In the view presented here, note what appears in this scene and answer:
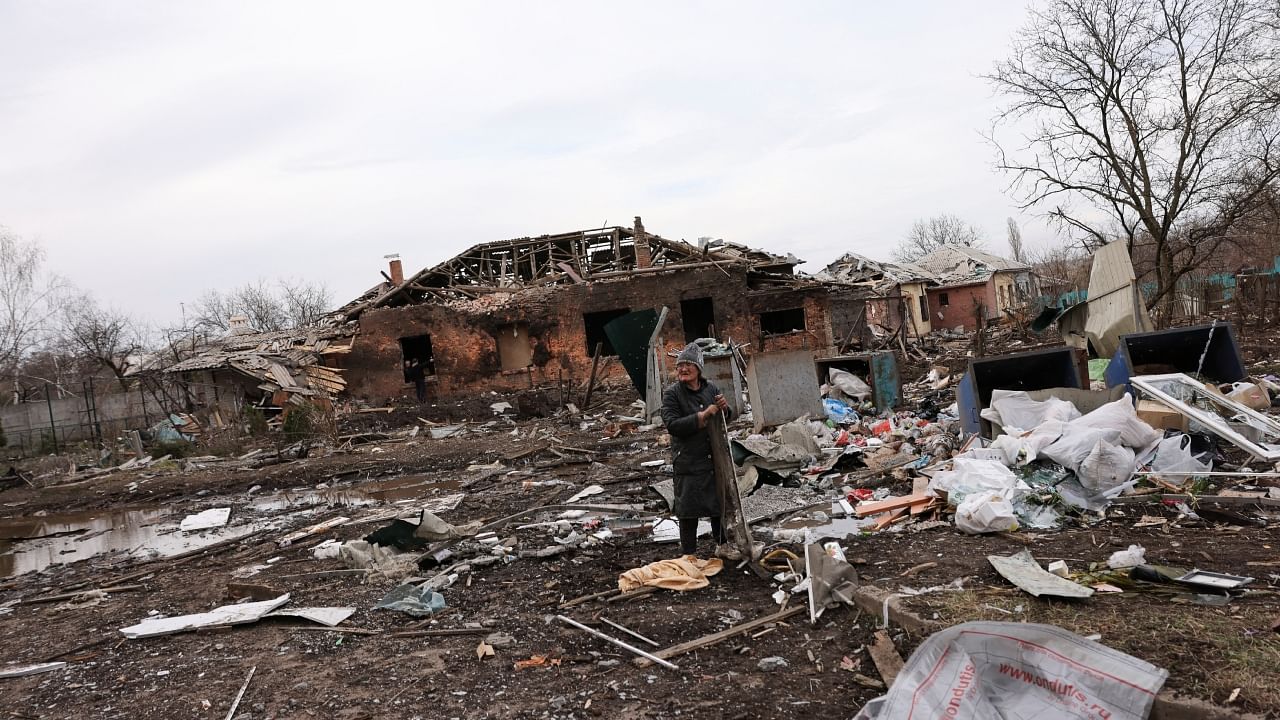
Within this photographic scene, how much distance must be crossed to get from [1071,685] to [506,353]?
21880 millimetres

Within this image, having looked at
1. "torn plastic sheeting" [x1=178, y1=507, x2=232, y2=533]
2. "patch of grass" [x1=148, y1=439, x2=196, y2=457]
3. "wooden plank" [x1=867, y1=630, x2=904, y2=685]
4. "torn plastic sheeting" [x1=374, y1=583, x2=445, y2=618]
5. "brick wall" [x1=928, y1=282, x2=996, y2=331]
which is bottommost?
"torn plastic sheeting" [x1=178, y1=507, x2=232, y2=533]

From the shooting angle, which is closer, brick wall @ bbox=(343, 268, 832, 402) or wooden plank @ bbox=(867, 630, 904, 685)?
wooden plank @ bbox=(867, 630, 904, 685)

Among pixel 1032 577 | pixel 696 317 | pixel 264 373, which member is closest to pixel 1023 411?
pixel 1032 577

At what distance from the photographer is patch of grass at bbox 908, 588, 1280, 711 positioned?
2.87m

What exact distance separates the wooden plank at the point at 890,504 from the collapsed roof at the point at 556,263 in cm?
1719

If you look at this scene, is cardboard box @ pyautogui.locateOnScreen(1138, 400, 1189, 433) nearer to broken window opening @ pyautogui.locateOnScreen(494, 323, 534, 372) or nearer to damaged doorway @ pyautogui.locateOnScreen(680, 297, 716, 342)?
damaged doorway @ pyautogui.locateOnScreen(680, 297, 716, 342)

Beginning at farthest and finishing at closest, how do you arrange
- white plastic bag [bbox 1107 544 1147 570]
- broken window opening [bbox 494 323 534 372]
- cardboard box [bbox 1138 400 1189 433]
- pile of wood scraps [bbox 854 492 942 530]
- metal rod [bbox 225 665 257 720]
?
broken window opening [bbox 494 323 534 372], cardboard box [bbox 1138 400 1189 433], pile of wood scraps [bbox 854 492 942 530], white plastic bag [bbox 1107 544 1147 570], metal rod [bbox 225 665 257 720]

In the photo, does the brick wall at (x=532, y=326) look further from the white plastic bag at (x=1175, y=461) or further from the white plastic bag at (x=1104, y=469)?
the white plastic bag at (x=1104, y=469)

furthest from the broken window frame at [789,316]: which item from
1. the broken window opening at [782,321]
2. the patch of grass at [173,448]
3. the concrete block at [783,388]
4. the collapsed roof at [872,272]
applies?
the patch of grass at [173,448]

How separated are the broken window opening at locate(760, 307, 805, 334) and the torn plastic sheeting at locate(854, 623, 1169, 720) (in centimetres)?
2159

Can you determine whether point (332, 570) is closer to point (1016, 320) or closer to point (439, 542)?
point (439, 542)

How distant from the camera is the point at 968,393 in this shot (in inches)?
328

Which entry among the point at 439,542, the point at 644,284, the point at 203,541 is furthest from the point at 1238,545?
the point at 644,284

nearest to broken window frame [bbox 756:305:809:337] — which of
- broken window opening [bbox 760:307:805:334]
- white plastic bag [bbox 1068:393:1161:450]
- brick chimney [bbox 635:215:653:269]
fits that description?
broken window opening [bbox 760:307:805:334]
